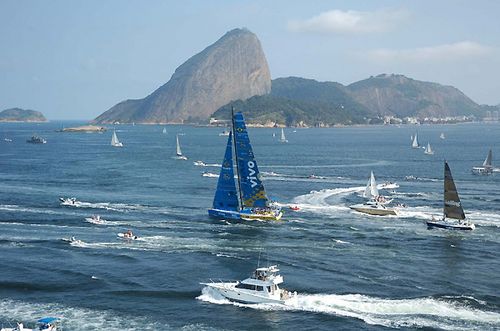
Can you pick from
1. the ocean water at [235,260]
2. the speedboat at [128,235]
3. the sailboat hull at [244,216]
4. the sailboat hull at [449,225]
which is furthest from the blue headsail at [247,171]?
the sailboat hull at [449,225]

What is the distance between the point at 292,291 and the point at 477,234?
33515 millimetres

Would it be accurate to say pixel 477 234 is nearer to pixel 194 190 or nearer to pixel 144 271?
pixel 144 271

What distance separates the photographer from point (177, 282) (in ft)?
181

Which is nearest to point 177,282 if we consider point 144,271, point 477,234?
point 144,271

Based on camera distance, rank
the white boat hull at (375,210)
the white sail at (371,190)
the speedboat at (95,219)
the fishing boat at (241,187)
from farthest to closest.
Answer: the white sail at (371,190), the white boat hull at (375,210), the fishing boat at (241,187), the speedboat at (95,219)

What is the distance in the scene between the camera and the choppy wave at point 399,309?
45.7 meters

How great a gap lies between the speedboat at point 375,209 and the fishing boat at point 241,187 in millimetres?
13174

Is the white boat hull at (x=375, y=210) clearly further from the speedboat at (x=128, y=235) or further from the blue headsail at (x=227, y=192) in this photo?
the speedboat at (x=128, y=235)

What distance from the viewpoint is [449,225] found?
78375mm

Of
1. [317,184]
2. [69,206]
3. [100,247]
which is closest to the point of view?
[100,247]

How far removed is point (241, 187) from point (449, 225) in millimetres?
27323

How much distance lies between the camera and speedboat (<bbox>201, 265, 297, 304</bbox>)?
49.5 m

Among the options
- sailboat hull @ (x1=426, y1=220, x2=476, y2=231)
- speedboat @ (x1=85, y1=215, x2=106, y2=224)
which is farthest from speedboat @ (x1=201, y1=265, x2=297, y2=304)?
sailboat hull @ (x1=426, y1=220, x2=476, y2=231)

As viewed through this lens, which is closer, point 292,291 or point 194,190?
point 292,291
